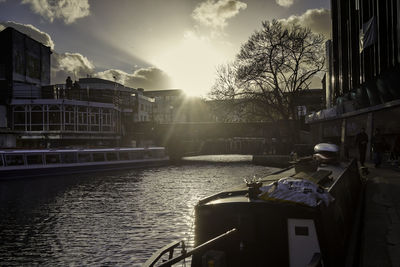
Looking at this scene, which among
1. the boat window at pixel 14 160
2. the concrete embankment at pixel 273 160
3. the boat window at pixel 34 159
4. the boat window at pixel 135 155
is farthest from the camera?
the boat window at pixel 135 155

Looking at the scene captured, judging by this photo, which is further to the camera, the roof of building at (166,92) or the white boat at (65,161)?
the roof of building at (166,92)

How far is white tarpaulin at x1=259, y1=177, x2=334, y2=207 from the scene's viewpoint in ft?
16.1

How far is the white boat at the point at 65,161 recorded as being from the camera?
29266 millimetres

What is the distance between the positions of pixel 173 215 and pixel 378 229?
895 centimetres

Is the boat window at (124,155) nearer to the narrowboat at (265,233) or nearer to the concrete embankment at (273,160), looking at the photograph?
the concrete embankment at (273,160)

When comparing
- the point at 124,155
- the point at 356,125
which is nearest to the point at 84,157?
the point at 124,155

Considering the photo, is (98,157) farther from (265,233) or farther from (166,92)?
(166,92)

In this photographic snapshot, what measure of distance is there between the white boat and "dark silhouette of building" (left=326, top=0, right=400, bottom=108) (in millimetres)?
24334

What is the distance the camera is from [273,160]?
40.9 m

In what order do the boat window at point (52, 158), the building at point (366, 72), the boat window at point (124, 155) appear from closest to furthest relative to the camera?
the building at point (366, 72) < the boat window at point (52, 158) < the boat window at point (124, 155)

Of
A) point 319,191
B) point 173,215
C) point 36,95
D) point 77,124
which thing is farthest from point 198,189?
point 36,95

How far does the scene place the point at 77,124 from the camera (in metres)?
43.9

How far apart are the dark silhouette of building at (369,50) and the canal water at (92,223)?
12746 mm

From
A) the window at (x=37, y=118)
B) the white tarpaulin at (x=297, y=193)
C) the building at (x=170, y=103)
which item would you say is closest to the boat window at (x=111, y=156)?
the window at (x=37, y=118)
